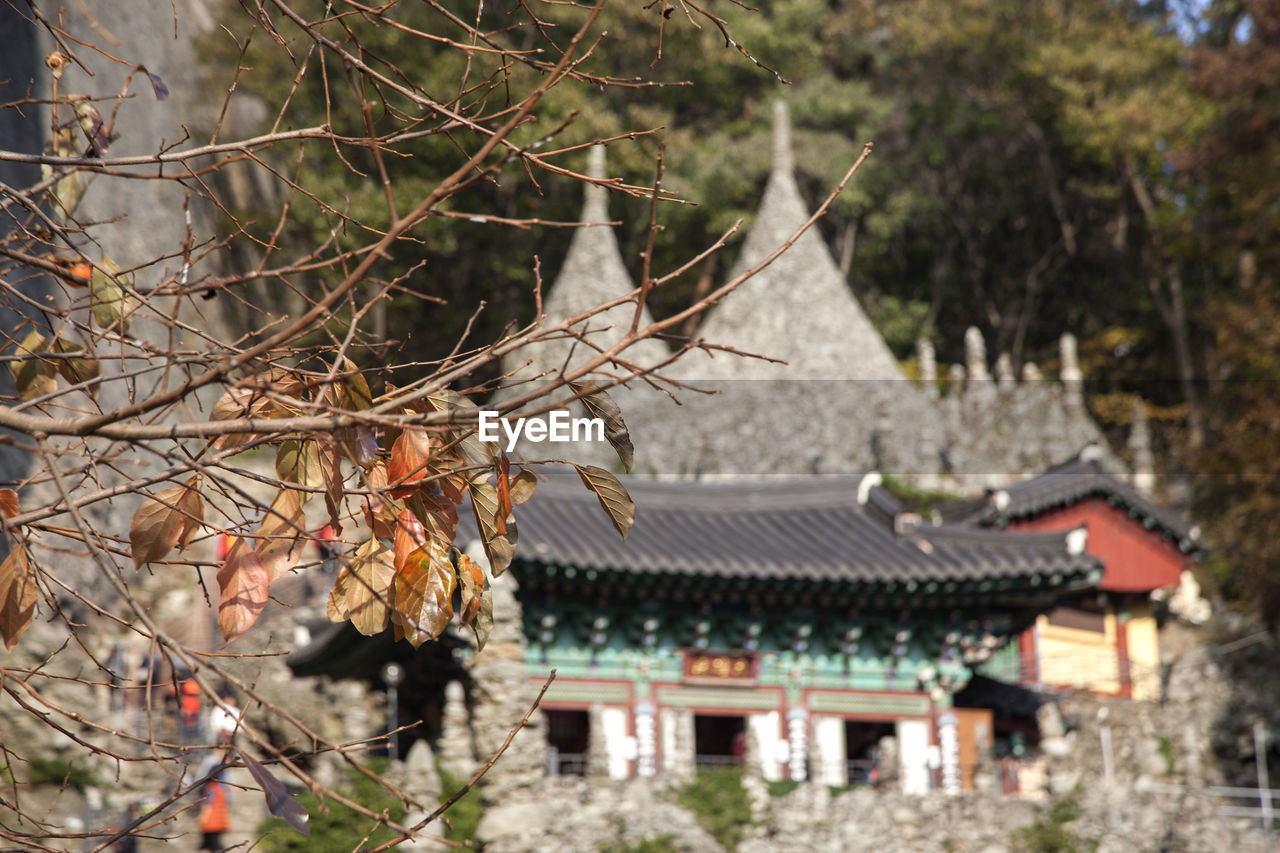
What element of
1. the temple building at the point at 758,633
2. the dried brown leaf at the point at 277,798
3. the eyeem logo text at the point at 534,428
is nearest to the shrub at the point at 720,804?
the temple building at the point at 758,633

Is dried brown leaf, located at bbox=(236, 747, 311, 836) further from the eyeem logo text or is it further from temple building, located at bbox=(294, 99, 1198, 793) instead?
temple building, located at bbox=(294, 99, 1198, 793)

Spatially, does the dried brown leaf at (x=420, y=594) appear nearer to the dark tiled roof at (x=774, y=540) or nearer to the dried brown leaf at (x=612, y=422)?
the dried brown leaf at (x=612, y=422)

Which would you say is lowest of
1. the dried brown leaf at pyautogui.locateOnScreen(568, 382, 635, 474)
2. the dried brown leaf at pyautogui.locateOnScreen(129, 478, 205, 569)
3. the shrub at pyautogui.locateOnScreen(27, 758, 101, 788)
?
the shrub at pyautogui.locateOnScreen(27, 758, 101, 788)

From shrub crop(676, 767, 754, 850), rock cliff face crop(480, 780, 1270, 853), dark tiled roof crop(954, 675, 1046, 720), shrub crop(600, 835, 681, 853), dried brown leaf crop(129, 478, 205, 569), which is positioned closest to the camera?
dried brown leaf crop(129, 478, 205, 569)

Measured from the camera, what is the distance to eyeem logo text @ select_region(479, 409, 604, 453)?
207cm

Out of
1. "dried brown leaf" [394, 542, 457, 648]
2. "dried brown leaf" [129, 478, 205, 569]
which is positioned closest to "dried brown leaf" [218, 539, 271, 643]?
"dried brown leaf" [129, 478, 205, 569]

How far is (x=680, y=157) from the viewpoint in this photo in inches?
944

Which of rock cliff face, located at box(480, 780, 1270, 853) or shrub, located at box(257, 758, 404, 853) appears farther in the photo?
rock cliff face, located at box(480, 780, 1270, 853)

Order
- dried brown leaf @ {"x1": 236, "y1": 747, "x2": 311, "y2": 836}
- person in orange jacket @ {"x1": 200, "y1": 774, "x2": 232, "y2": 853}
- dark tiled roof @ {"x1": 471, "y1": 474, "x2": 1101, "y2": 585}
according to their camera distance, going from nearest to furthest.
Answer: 1. dried brown leaf @ {"x1": 236, "y1": 747, "x2": 311, "y2": 836}
2. person in orange jacket @ {"x1": 200, "y1": 774, "x2": 232, "y2": 853}
3. dark tiled roof @ {"x1": 471, "y1": 474, "x2": 1101, "y2": 585}

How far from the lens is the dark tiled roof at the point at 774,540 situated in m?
11.0

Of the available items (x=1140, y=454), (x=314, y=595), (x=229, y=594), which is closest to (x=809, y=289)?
(x=1140, y=454)

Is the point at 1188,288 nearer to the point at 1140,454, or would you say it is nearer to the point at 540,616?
the point at 1140,454

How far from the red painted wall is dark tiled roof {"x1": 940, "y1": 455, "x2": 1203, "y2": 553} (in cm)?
17

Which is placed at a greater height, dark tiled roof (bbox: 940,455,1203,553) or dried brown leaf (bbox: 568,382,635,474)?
dark tiled roof (bbox: 940,455,1203,553)
